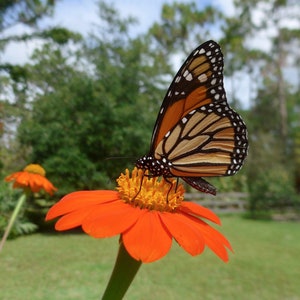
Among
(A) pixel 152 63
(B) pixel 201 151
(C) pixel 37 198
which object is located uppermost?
(A) pixel 152 63

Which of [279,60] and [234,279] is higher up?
[279,60]

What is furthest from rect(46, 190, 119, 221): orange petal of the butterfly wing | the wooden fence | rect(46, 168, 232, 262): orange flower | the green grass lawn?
the wooden fence

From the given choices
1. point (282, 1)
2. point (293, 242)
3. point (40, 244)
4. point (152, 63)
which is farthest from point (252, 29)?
point (40, 244)

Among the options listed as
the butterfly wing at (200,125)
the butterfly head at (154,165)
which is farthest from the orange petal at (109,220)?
the butterfly wing at (200,125)

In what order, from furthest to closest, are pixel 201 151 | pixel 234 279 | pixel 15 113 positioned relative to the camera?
1. pixel 15 113
2. pixel 234 279
3. pixel 201 151

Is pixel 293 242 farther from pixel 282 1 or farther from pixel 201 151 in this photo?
pixel 282 1

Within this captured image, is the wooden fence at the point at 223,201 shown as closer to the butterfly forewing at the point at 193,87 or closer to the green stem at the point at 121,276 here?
the butterfly forewing at the point at 193,87
